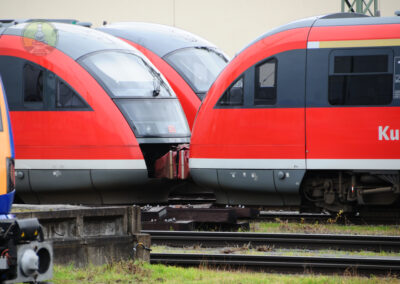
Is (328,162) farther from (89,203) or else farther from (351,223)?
(89,203)

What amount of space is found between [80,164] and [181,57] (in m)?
4.35

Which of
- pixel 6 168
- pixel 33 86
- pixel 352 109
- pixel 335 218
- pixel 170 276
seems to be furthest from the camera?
pixel 33 86

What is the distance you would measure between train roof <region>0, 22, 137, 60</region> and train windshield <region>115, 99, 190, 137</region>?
1232 millimetres

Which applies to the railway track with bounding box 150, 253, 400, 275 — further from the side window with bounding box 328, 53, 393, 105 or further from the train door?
the side window with bounding box 328, 53, 393, 105

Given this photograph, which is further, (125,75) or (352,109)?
(125,75)

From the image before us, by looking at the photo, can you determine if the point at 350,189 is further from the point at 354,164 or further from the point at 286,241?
the point at 286,241

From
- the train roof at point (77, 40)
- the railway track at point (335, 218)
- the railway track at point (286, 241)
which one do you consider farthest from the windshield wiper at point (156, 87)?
the railway track at point (286, 241)

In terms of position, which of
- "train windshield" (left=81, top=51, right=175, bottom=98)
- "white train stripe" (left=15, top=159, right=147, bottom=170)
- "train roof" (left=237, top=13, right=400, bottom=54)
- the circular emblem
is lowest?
"white train stripe" (left=15, top=159, right=147, bottom=170)

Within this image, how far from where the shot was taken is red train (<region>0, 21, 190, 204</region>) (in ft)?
48.6

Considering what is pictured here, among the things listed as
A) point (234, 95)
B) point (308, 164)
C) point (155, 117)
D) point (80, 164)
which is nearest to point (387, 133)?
point (308, 164)

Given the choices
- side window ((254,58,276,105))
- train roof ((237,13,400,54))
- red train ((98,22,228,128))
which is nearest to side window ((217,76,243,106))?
side window ((254,58,276,105))

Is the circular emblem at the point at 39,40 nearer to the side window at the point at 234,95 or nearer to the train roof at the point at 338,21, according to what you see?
the side window at the point at 234,95

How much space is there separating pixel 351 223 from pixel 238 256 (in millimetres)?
4891

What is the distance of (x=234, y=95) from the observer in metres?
14.6
